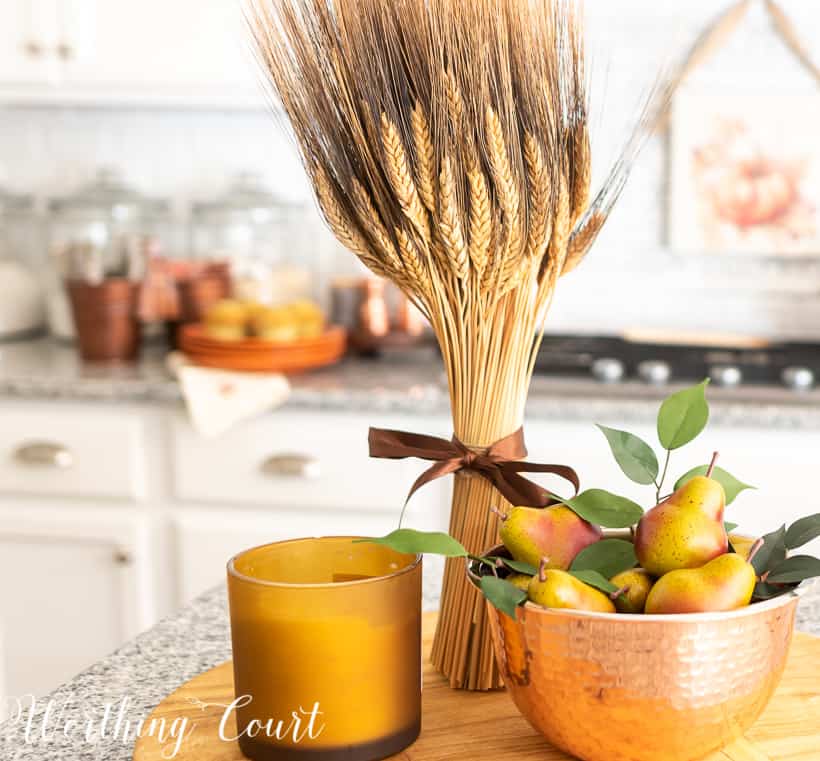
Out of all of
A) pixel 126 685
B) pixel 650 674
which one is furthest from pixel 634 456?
pixel 126 685

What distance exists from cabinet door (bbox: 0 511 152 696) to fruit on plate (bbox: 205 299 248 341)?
0.40 meters

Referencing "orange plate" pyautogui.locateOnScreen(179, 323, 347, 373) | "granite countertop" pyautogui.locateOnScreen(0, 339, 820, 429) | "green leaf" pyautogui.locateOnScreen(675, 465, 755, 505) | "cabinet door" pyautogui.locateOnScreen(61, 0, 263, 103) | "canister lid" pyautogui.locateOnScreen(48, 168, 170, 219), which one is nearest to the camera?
"green leaf" pyautogui.locateOnScreen(675, 465, 755, 505)

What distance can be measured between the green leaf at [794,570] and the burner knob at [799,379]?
5.04 ft

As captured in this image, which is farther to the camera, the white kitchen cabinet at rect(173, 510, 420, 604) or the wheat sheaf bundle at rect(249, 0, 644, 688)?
the white kitchen cabinet at rect(173, 510, 420, 604)

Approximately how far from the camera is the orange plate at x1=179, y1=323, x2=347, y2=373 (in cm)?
225

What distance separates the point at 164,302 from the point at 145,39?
21.6 inches

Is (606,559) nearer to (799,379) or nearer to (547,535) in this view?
(547,535)

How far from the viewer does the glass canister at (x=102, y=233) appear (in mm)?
2486

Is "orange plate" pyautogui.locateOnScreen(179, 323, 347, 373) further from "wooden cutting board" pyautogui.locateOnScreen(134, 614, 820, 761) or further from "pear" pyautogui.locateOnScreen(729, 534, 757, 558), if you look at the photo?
"pear" pyautogui.locateOnScreen(729, 534, 757, 558)

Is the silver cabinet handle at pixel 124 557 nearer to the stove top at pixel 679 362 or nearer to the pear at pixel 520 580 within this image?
the stove top at pixel 679 362

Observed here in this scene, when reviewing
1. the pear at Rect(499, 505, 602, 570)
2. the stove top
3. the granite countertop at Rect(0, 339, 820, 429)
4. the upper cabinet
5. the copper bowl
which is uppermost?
the upper cabinet

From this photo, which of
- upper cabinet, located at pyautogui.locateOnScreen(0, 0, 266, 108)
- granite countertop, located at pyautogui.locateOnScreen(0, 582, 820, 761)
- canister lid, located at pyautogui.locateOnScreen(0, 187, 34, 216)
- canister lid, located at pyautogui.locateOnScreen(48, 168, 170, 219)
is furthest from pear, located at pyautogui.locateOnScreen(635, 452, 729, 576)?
canister lid, located at pyautogui.locateOnScreen(0, 187, 34, 216)

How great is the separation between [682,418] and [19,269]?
7.61ft

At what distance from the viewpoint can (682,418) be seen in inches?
27.2
